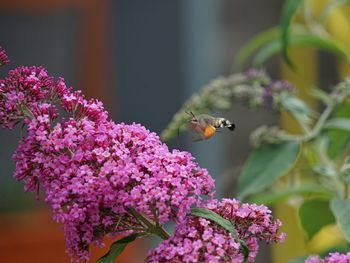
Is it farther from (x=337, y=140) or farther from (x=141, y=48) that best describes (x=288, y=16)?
(x=141, y=48)

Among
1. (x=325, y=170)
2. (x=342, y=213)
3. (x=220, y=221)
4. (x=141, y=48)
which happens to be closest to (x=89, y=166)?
(x=220, y=221)

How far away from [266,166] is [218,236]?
462mm

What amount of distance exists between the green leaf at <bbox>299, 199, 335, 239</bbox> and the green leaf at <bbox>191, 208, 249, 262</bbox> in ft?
1.32

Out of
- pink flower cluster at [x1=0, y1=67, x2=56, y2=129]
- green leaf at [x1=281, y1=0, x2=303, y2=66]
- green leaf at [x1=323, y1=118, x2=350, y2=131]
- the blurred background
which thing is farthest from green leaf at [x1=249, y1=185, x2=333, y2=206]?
the blurred background

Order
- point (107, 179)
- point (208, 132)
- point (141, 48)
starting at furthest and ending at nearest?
point (141, 48) < point (208, 132) < point (107, 179)

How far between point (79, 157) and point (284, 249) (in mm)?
1061

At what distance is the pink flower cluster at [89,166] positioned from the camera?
2.69 ft

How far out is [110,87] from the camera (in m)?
4.22

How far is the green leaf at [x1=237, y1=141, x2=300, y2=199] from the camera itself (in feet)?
4.09

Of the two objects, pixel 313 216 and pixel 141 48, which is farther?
pixel 141 48

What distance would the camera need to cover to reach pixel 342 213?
3.71ft

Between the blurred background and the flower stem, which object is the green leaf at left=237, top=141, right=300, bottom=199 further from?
the blurred background

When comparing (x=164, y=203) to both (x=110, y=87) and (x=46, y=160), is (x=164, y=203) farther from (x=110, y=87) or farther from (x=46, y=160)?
(x=110, y=87)

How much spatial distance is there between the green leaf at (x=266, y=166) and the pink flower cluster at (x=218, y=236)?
0.34 m
